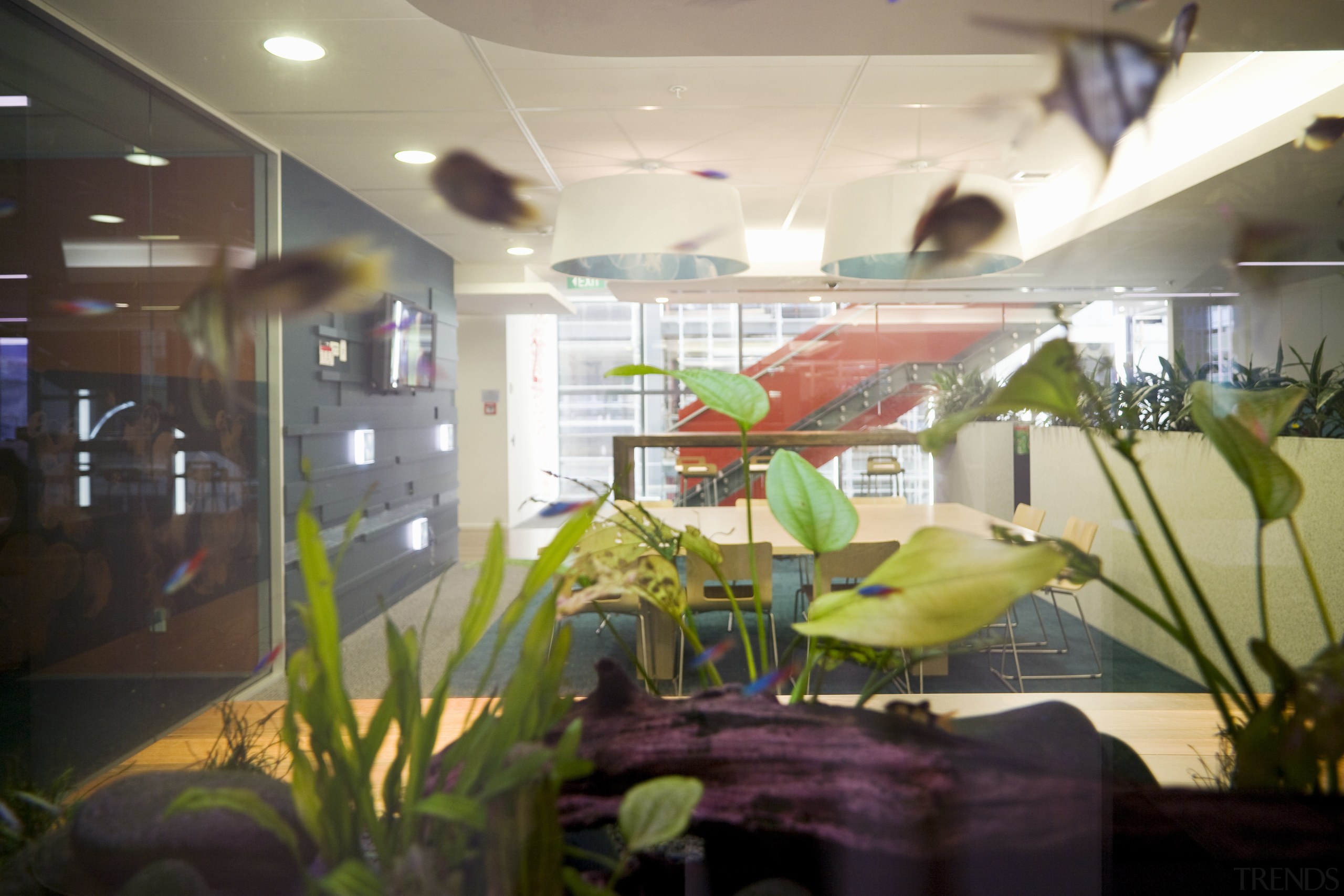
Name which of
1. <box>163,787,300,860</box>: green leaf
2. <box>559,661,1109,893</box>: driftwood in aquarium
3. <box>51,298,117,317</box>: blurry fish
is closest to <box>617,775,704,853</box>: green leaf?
<box>559,661,1109,893</box>: driftwood in aquarium

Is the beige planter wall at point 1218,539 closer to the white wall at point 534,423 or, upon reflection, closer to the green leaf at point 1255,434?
the green leaf at point 1255,434

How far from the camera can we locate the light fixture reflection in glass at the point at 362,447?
0.76 meters

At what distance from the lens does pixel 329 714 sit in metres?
0.47

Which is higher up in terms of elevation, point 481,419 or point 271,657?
point 481,419

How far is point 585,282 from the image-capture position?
2.19ft

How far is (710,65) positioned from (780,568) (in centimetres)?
50

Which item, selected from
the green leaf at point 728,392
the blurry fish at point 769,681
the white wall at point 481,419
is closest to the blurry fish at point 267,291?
the white wall at point 481,419

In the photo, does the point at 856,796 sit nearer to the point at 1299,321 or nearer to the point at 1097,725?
the point at 1097,725

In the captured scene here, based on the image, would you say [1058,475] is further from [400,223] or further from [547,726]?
[400,223]

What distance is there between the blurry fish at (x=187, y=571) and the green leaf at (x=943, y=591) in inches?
22.6

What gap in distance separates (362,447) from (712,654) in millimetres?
474

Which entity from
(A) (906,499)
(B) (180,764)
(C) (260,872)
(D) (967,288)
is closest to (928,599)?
(A) (906,499)

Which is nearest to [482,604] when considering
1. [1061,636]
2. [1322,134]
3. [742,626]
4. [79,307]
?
[742,626]

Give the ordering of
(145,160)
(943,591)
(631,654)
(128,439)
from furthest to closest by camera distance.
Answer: (145,160)
(128,439)
(631,654)
(943,591)
